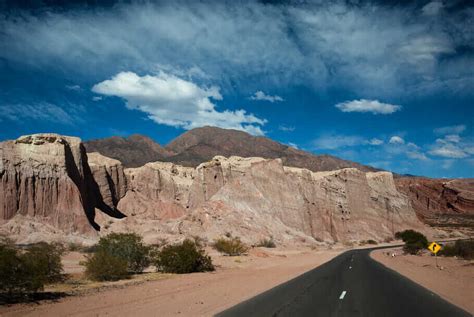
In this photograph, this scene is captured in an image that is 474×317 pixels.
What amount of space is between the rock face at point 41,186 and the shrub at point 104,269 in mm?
31341

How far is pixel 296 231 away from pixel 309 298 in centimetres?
5490

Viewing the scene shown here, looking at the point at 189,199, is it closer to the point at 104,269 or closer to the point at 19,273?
the point at 104,269

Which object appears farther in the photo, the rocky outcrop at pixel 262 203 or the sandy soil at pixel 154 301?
the rocky outcrop at pixel 262 203

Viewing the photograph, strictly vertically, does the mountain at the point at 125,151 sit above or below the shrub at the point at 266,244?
above

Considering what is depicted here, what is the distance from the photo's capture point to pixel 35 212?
52656 mm

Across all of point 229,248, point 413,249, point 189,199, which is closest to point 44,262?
point 229,248

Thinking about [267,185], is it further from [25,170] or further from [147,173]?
[25,170]

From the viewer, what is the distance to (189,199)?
76875 mm

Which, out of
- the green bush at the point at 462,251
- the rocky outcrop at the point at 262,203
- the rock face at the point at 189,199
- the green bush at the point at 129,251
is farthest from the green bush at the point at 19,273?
the rocky outcrop at the point at 262,203

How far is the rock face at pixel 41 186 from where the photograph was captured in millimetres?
51469

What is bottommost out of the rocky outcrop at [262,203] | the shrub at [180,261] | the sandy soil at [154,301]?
the sandy soil at [154,301]

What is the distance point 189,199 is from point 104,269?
184ft

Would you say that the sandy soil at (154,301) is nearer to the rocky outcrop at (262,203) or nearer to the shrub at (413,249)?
the rocky outcrop at (262,203)

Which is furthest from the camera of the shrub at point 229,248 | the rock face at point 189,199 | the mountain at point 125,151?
the mountain at point 125,151
